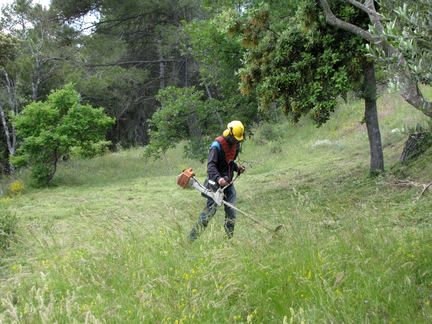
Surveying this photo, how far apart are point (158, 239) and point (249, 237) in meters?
0.97

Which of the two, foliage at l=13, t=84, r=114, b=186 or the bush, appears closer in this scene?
the bush

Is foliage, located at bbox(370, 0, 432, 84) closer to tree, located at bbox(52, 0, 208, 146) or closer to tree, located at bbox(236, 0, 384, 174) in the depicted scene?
tree, located at bbox(236, 0, 384, 174)

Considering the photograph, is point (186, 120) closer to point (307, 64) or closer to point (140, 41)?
point (307, 64)

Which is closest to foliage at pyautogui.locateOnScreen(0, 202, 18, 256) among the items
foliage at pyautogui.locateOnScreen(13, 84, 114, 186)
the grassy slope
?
the grassy slope

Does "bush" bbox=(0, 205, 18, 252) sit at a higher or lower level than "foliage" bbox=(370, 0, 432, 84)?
lower

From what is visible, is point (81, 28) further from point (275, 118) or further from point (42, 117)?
point (275, 118)

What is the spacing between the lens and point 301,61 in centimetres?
1008

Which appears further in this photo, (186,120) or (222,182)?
(186,120)

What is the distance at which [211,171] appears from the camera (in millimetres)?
6664

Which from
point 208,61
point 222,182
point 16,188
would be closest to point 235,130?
point 222,182

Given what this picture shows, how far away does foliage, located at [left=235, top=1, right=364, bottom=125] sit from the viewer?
9.83 metres

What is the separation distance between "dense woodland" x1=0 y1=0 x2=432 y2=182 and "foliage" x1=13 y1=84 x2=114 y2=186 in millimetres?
106

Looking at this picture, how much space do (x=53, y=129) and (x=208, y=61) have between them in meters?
7.76

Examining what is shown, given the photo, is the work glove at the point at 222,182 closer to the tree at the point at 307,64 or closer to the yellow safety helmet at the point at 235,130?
the yellow safety helmet at the point at 235,130
